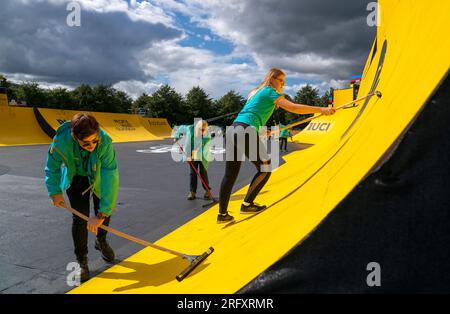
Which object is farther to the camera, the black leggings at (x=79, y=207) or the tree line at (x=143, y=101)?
the tree line at (x=143, y=101)

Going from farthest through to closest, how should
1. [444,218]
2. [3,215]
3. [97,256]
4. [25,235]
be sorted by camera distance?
[3,215], [25,235], [97,256], [444,218]

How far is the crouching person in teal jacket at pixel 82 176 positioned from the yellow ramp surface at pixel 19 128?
1829 centimetres

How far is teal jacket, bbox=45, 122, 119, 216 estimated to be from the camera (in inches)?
103

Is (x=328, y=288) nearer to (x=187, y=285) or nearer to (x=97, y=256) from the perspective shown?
(x=187, y=285)

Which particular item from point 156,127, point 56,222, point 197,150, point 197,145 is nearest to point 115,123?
point 156,127

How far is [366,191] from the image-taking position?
5.41 feet

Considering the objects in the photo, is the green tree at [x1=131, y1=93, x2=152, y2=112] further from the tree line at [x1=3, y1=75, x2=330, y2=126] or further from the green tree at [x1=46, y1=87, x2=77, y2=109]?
the green tree at [x1=46, y1=87, x2=77, y2=109]

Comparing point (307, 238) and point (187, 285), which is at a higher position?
point (307, 238)

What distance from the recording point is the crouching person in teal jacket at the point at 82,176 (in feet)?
8.54

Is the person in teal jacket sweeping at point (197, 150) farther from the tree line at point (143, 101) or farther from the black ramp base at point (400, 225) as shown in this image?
the tree line at point (143, 101)

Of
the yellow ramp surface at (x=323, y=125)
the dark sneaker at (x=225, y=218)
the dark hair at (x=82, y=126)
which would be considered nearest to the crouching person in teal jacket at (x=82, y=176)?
the dark hair at (x=82, y=126)

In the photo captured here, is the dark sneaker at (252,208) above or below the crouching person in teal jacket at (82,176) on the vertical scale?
below
